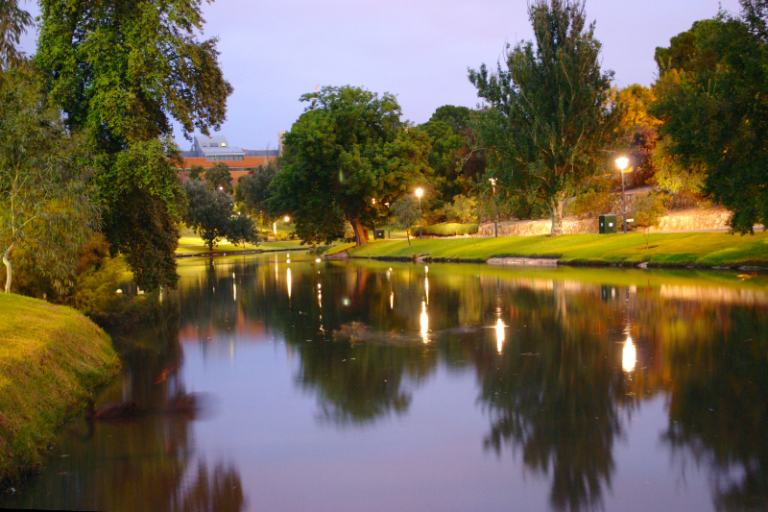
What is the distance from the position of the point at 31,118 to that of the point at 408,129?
2001 inches

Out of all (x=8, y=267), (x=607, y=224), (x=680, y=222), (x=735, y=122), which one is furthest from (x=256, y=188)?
(x=8, y=267)

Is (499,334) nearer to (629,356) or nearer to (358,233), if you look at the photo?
(629,356)

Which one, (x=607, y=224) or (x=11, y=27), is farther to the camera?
(x=607, y=224)

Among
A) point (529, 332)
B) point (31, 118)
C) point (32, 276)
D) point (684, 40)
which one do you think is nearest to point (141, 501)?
point (529, 332)

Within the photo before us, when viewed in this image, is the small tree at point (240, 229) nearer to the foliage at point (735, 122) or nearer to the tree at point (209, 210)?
the tree at point (209, 210)

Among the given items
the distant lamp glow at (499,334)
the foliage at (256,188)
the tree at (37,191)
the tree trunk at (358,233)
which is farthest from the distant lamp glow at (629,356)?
the foliage at (256,188)

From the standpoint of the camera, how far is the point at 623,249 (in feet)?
110

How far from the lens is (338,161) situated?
60406 millimetres

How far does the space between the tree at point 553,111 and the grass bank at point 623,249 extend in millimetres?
3859

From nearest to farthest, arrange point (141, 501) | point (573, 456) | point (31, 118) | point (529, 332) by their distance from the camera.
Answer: point (141, 501) < point (573, 456) < point (529, 332) < point (31, 118)

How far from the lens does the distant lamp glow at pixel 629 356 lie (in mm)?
9852

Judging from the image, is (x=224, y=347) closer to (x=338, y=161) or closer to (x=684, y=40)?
(x=338, y=161)

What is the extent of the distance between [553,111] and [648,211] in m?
7.98

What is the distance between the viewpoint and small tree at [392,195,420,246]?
6219 centimetres
